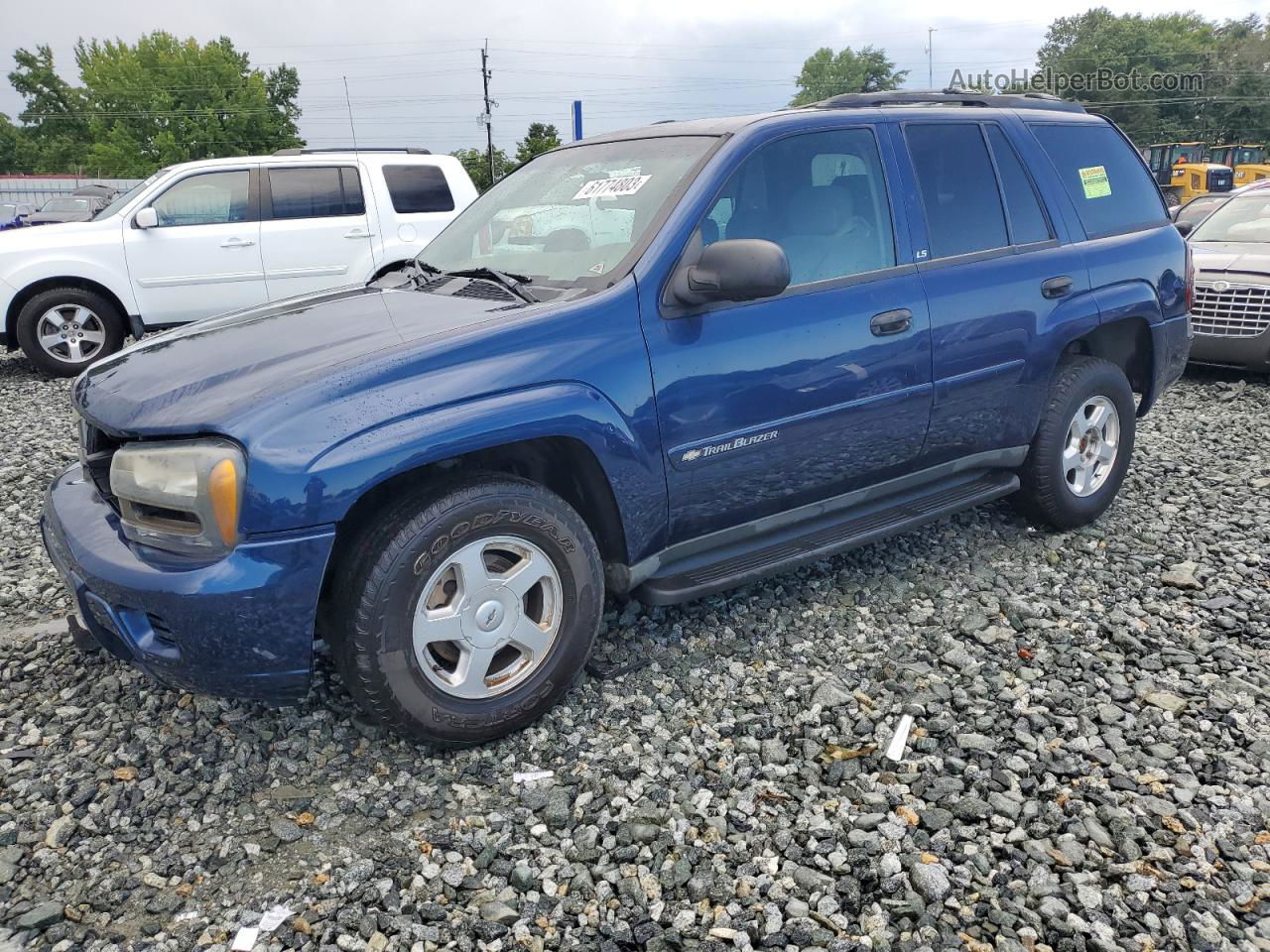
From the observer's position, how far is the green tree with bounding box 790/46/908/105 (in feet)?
334

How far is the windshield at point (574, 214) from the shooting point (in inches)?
128

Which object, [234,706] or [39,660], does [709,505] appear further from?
[39,660]

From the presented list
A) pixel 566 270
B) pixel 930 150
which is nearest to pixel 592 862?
pixel 566 270

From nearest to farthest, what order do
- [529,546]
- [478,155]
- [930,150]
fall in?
[529,546]
[930,150]
[478,155]

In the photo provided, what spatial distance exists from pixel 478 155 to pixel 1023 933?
171 feet

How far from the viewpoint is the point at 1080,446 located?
451 cm

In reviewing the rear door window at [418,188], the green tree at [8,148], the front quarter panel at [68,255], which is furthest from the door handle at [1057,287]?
the green tree at [8,148]

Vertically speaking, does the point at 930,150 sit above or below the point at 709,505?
above

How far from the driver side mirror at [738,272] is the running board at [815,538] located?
2.98ft

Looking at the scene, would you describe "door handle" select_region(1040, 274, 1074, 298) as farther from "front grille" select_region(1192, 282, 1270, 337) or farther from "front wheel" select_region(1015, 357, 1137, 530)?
"front grille" select_region(1192, 282, 1270, 337)

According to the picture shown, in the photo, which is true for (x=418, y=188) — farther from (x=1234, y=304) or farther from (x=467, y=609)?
(x=467, y=609)

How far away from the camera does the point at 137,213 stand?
8703 mm

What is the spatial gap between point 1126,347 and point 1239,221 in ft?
18.2

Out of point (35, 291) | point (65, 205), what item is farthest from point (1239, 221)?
point (65, 205)
